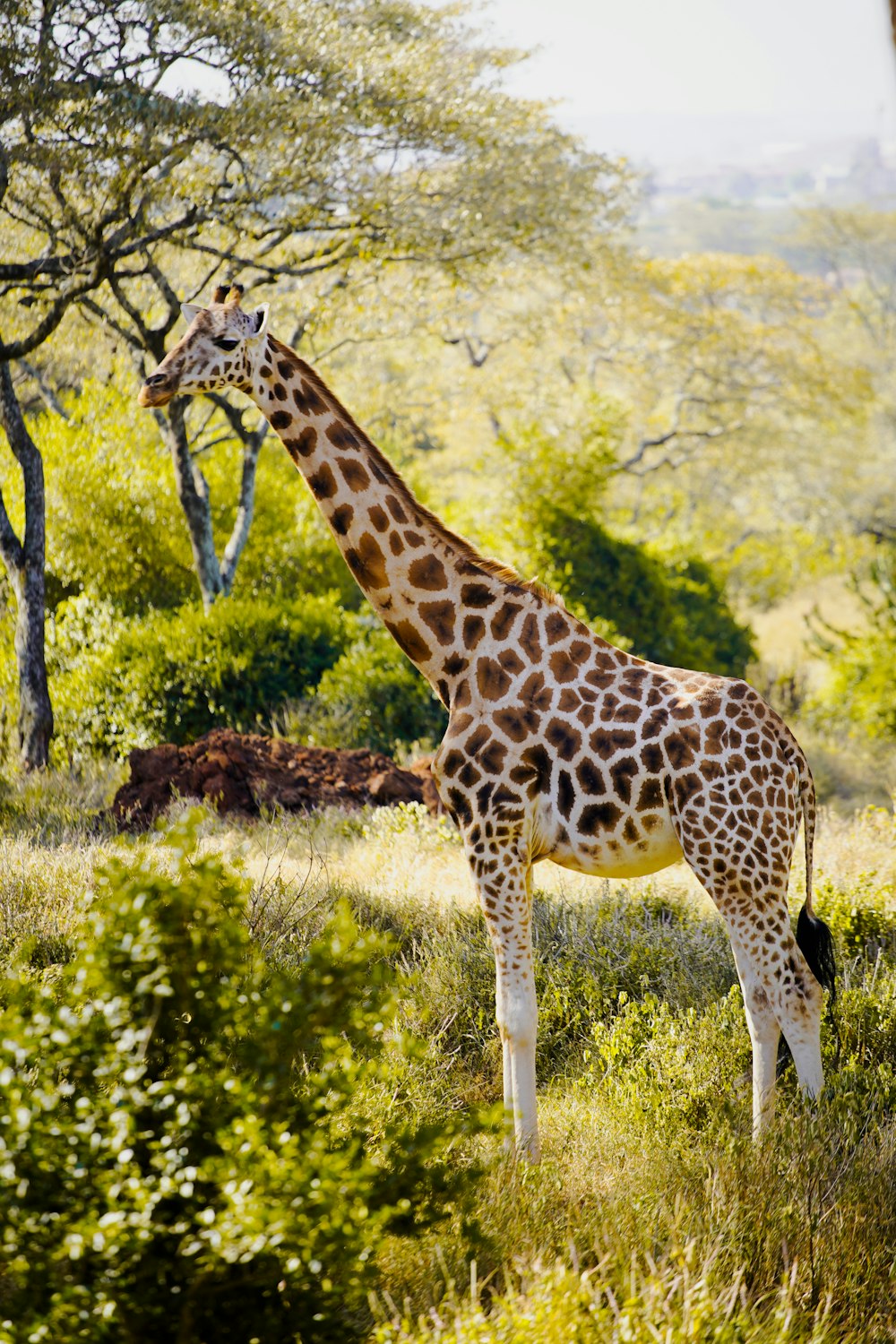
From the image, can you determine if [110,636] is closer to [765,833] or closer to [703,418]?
[765,833]

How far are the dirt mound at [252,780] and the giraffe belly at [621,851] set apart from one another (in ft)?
13.2

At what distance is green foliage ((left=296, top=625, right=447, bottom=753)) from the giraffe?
6.11 m

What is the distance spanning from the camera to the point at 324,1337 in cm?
292

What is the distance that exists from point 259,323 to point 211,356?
25 centimetres

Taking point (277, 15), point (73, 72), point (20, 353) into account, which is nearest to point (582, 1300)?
point (20, 353)

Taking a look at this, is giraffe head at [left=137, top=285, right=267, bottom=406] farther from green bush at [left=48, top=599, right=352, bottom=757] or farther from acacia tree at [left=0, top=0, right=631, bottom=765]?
green bush at [left=48, top=599, right=352, bottom=757]

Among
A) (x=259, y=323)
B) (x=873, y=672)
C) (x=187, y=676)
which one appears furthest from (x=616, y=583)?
(x=259, y=323)

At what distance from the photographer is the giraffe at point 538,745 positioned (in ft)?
14.4

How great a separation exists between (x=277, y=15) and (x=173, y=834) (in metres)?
9.45

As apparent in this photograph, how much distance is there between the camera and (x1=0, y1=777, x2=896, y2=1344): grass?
328cm

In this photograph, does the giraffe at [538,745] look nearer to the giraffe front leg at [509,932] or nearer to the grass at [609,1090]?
the giraffe front leg at [509,932]

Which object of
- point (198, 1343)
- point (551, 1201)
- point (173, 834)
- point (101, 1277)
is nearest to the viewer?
point (101, 1277)

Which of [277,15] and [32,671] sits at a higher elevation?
[277,15]

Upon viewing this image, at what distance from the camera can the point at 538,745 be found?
4.55 metres
